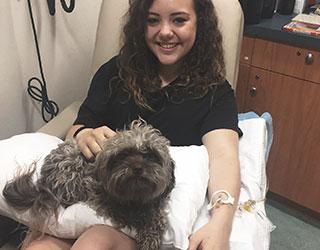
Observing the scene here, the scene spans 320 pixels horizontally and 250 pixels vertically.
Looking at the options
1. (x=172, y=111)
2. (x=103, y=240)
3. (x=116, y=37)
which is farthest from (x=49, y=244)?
(x=116, y=37)

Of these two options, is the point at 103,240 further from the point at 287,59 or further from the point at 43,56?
the point at 287,59

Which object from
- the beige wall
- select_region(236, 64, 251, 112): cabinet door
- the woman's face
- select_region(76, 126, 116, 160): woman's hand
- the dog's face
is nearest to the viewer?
the dog's face

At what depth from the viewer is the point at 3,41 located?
150cm

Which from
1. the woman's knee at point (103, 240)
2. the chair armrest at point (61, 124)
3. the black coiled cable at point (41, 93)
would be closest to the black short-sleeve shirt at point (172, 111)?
the chair armrest at point (61, 124)

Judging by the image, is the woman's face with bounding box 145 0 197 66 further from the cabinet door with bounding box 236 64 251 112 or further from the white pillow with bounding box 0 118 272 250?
the cabinet door with bounding box 236 64 251 112

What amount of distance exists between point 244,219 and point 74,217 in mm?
494

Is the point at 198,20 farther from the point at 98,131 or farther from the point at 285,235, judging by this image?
the point at 285,235

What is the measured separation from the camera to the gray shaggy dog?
0.98 m

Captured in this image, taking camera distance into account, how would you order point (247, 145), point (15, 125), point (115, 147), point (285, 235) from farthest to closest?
point (285, 235)
point (15, 125)
point (247, 145)
point (115, 147)

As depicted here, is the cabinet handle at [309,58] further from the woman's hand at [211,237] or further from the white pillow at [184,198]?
the woman's hand at [211,237]

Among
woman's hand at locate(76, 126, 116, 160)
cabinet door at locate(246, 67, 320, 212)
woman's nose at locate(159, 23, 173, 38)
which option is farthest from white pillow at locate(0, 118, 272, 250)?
cabinet door at locate(246, 67, 320, 212)

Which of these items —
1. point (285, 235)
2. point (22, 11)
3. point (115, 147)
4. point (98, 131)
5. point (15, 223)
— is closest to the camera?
point (115, 147)

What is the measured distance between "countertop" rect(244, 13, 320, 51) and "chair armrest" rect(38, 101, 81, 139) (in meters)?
0.83

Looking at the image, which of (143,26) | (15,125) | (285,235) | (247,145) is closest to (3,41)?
(15,125)
